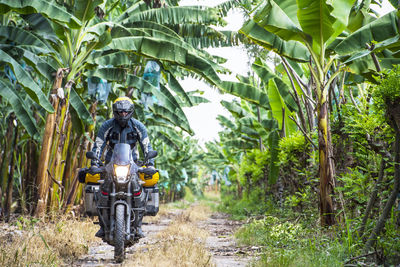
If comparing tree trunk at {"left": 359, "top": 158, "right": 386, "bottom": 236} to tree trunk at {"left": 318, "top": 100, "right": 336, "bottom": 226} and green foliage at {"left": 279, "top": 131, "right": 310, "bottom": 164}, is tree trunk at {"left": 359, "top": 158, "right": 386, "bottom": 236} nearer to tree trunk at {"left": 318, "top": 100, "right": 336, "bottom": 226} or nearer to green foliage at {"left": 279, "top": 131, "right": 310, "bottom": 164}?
tree trunk at {"left": 318, "top": 100, "right": 336, "bottom": 226}

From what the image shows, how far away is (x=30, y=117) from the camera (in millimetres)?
8562

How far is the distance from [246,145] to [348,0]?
1342 cm

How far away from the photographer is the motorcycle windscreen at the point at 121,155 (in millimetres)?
5059

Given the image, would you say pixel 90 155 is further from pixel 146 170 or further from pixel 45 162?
pixel 45 162

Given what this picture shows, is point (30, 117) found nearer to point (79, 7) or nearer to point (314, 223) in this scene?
point (79, 7)

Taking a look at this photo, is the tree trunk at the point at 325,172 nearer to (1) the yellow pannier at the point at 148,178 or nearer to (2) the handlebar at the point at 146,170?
(1) the yellow pannier at the point at 148,178

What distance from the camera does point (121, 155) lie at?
201 inches

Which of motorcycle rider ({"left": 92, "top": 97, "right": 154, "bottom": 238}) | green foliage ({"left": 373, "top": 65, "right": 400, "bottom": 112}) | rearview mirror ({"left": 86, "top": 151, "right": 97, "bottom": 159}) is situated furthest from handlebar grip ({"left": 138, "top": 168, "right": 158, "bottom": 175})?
green foliage ({"left": 373, "top": 65, "right": 400, "bottom": 112})

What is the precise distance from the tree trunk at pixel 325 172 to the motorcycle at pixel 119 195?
115 inches

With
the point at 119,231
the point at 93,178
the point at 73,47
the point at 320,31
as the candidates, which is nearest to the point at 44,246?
the point at 93,178

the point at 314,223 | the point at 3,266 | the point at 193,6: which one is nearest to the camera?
the point at 3,266

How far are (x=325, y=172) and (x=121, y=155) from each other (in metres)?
3.45

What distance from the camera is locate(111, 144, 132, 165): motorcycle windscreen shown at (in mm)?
5059

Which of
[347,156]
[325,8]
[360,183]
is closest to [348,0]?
[325,8]
